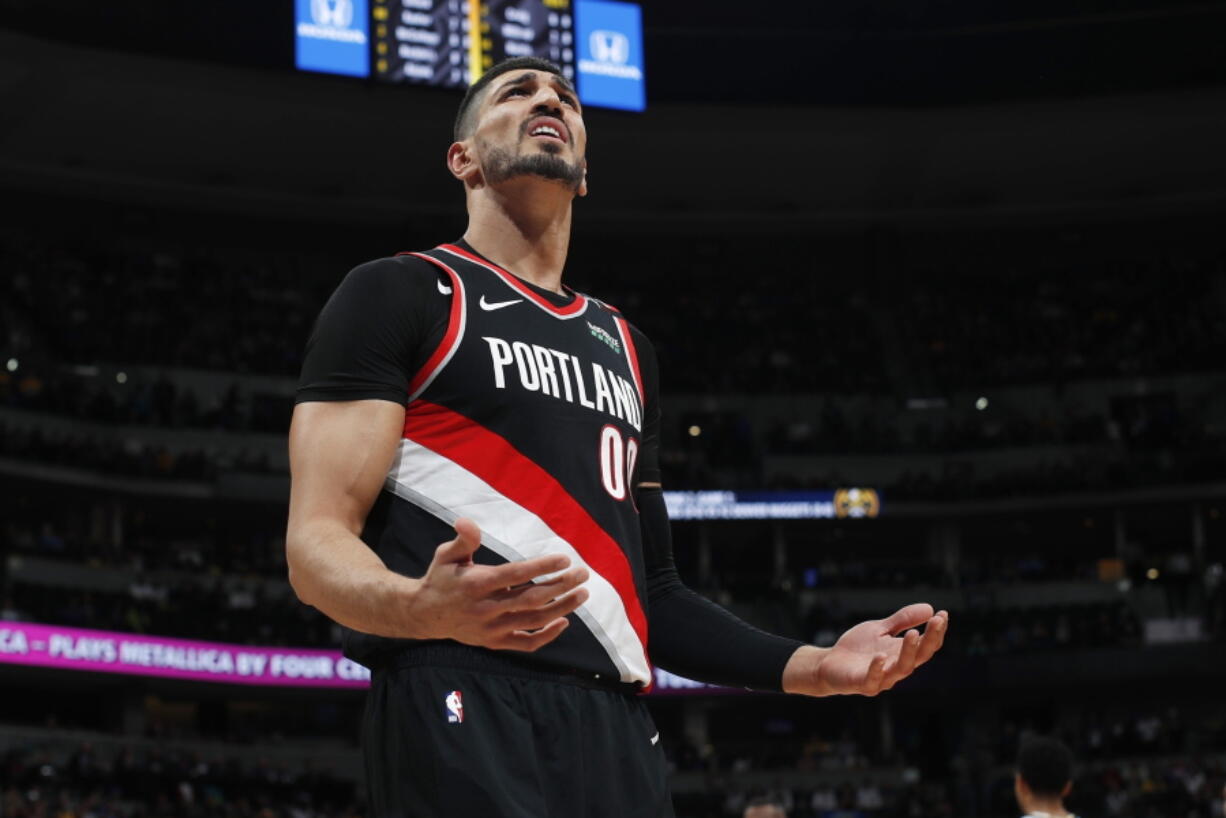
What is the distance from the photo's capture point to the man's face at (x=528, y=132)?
132 inches

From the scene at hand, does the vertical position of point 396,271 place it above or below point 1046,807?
above

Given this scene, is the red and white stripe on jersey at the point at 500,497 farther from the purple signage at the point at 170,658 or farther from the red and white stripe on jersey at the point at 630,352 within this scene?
the purple signage at the point at 170,658

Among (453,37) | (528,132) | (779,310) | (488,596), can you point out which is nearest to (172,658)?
(453,37)

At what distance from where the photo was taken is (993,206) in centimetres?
4059

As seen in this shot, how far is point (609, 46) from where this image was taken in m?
30.0

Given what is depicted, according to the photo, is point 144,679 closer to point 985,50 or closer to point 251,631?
point 251,631

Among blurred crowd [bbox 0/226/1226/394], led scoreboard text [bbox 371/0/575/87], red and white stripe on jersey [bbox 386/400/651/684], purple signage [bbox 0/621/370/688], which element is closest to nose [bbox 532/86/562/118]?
red and white stripe on jersey [bbox 386/400/651/684]

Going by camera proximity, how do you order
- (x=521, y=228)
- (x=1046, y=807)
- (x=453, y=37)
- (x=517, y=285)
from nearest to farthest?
(x=517, y=285), (x=521, y=228), (x=1046, y=807), (x=453, y=37)

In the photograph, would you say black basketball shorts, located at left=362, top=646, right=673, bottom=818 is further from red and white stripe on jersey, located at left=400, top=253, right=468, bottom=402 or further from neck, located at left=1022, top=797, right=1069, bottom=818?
neck, located at left=1022, top=797, right=1069, bottom=818

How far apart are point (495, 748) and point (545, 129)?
1337 mm

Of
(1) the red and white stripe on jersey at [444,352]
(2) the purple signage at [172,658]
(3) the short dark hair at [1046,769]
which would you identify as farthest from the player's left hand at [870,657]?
(2) the purple signage at [172,658]

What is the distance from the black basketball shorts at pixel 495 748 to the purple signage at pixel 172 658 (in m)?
24.9

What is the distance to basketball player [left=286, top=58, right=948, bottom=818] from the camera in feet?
9.16

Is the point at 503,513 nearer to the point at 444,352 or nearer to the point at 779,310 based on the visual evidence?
the point at 444,352
